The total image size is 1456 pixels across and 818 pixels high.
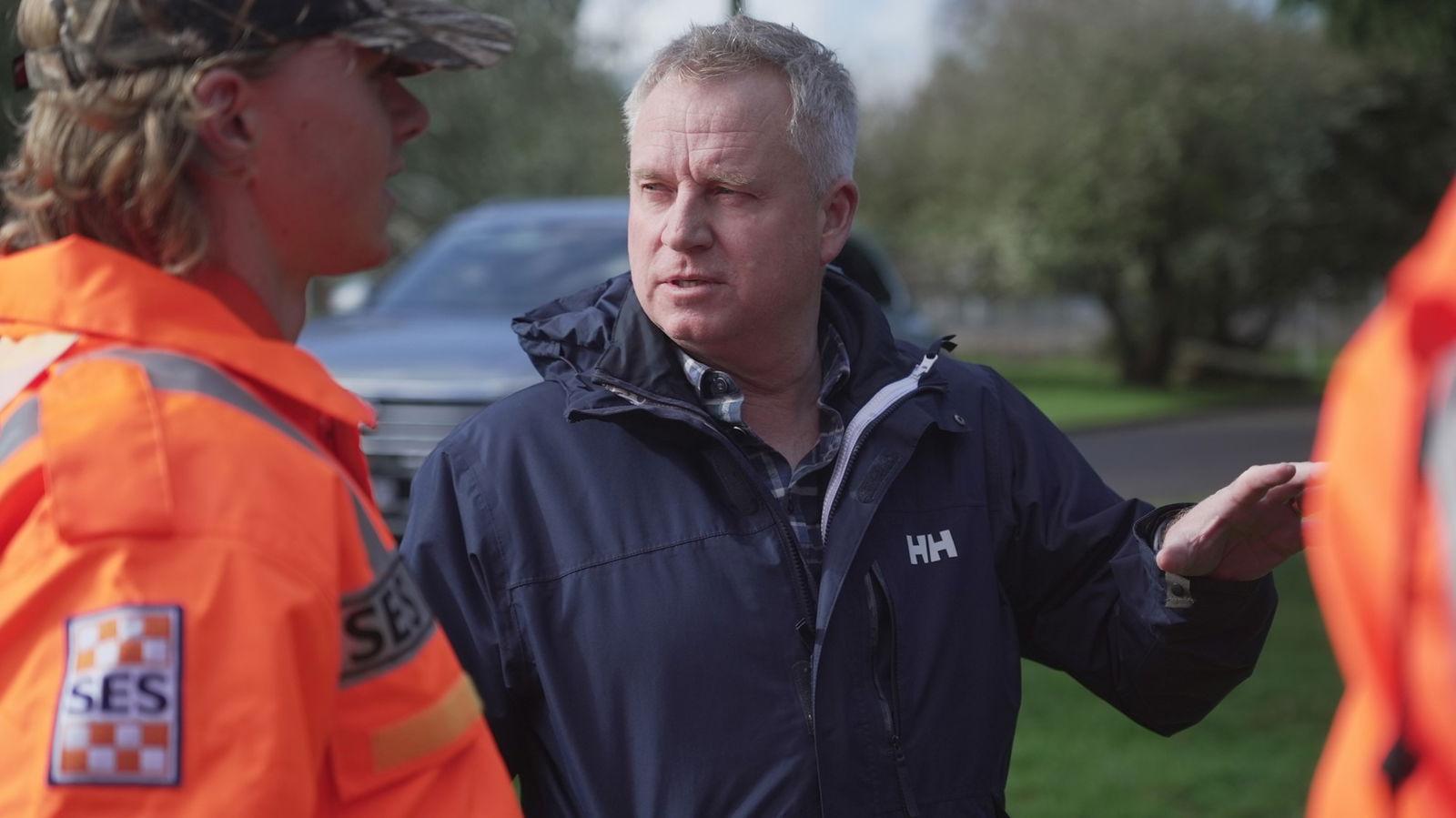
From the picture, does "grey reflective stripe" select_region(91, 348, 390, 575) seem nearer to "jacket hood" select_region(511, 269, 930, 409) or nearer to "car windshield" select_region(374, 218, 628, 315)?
"jacket hood" select_region(511, 269, 930, 409)

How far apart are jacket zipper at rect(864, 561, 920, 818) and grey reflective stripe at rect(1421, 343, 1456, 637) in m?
1.48

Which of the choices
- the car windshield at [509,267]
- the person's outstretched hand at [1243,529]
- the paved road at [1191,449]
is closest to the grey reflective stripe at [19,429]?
the person's outstretched hand at [1243,529]

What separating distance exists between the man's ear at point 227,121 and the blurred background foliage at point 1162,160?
26.7 metres

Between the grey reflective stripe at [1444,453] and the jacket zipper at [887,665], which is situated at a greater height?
the grey reflective stripe at [1444,453]

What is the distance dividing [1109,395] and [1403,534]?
26711 millimetres

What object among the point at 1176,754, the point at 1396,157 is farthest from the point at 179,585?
the point at 1396,157

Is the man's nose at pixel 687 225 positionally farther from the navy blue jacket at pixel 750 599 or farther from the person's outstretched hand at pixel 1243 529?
the person's outstretched hand at pixel 1243 529

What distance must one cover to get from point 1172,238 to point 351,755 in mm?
29682

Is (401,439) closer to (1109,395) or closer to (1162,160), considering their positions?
(1109,395)

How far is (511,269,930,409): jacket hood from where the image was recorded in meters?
2.57

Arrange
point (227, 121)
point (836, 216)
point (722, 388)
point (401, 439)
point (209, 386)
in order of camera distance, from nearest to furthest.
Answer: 1. point (209, 386)
2. point (227, 121)
3. point (722, 388)
4. point (836, 216)
5. point (401, 439)

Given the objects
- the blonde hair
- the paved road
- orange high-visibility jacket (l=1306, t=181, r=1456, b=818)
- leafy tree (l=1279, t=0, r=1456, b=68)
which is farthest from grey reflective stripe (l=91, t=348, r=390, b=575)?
the paved road

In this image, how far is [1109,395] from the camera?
1066 inches

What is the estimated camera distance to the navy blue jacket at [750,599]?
7.83ft
